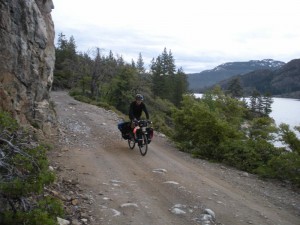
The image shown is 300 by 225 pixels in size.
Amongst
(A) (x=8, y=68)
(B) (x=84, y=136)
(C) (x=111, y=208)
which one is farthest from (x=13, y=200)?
(B) (x=84, y=136)

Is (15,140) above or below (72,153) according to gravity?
above

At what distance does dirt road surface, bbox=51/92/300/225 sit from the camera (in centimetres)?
693

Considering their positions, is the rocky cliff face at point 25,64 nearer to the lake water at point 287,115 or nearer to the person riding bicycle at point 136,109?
the person riding bicycle at point 136,109

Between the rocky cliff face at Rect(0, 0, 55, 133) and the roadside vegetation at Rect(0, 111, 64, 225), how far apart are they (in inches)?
155

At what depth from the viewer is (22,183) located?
176 inches

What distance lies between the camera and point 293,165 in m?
11.0

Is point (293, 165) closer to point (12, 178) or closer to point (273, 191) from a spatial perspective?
→ point (273, 191)

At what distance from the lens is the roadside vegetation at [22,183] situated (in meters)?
4.36

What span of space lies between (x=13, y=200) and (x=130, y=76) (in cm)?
4261

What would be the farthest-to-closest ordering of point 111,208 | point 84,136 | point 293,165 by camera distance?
1. point 84,136
2. point 293,165
3. point 111,208

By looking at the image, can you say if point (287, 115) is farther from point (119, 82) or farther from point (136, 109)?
point (136, 109)

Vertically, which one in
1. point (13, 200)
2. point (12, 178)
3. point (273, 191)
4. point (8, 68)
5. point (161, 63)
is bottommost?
point (273, 191)

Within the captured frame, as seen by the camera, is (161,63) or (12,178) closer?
(12,178)

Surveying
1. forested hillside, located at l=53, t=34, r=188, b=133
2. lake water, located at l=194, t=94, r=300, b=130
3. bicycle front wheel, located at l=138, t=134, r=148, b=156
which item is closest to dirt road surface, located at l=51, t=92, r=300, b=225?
bicycle front wheel, located at l=138, t=134, r=148, b=156
